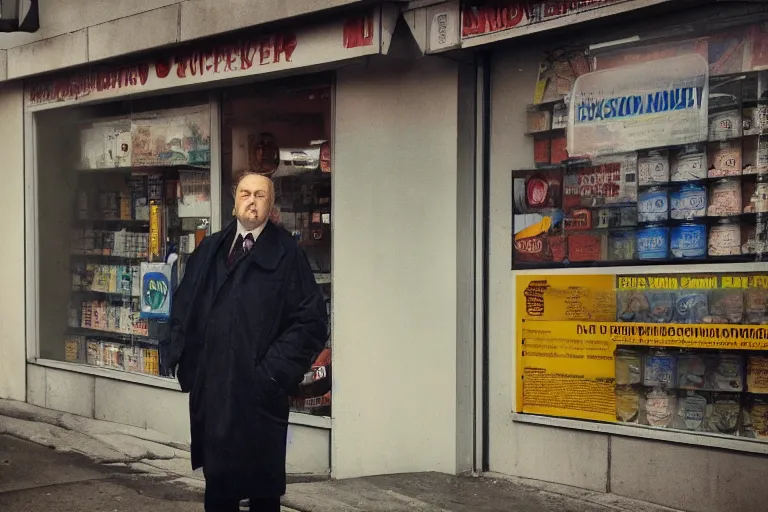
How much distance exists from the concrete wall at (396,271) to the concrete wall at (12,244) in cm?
460

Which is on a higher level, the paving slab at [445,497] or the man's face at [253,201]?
the man's face at [253,201]

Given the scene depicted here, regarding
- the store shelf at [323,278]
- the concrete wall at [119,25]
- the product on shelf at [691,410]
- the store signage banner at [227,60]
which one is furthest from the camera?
the store shelf at [323,278]

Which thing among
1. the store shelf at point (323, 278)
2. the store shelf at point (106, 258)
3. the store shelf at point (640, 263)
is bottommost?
the store shelf at point (323, 278)

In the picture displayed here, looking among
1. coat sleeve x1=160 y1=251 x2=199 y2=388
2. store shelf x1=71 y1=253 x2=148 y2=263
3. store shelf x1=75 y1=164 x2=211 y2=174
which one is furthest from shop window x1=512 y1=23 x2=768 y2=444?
store shelf x1=71 y1=253 x2=148 y2=263

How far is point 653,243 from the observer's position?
256 inches

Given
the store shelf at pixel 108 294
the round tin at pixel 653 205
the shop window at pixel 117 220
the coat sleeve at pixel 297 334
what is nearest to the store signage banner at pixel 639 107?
the round tin at pixel 653 205

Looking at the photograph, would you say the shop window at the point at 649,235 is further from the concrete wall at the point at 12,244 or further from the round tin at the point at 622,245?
the concrete wall at the point at 12,244

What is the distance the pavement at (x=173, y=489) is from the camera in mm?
6566

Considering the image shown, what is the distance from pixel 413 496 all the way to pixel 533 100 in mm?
2667

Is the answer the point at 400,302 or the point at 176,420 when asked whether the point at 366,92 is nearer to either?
the point at 400,302

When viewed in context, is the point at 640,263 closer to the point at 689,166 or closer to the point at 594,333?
the point at 594,333

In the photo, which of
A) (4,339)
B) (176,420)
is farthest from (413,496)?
(4,339)

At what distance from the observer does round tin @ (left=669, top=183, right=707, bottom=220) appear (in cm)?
632

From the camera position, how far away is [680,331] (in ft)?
20.7
